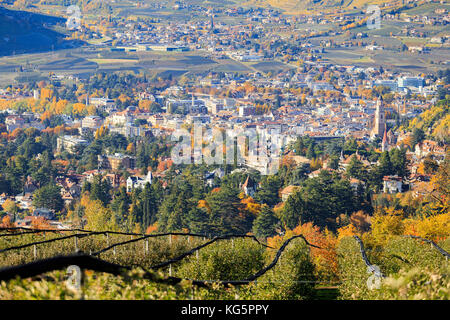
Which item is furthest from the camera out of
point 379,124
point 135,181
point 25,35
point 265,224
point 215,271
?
point 25,35

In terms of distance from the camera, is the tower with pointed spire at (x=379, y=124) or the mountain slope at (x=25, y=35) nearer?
the tower with pointed spire at (x=379, y=124)

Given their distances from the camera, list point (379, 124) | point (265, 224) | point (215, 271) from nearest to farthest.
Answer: point (215, 271) < point (265, 224) < point (379, 124)

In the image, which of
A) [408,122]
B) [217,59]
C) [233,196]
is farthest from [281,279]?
[217,59]

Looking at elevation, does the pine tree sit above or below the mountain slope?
below

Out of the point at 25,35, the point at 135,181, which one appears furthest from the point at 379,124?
the point at 25,35

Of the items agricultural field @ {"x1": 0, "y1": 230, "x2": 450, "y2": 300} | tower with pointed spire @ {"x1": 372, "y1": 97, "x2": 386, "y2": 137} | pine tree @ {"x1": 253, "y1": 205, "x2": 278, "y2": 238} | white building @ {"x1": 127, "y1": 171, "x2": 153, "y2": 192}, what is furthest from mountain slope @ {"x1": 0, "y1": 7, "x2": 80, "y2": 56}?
agricultural field @ {"x1": 0, "y1": 230, "x2": 450, "y2": 300}

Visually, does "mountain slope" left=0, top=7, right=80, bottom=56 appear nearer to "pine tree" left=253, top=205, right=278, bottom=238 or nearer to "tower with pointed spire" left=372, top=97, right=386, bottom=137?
"tower with pointed spire" left=372, top=97, right=386, bottom=137

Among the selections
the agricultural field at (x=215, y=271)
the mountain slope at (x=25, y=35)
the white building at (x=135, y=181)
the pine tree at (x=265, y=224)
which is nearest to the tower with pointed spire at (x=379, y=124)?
the white building at (x=135, y=181)

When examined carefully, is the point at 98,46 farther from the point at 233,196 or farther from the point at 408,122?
the point at 233,196

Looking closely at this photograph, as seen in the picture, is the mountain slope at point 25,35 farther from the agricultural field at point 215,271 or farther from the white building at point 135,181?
the agricultural field at point 215,271

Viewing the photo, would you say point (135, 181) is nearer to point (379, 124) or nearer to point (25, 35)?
point (379, 124)

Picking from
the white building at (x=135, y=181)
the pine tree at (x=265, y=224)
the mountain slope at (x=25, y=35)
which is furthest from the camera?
the mountain slope at (x=25, y=35)
